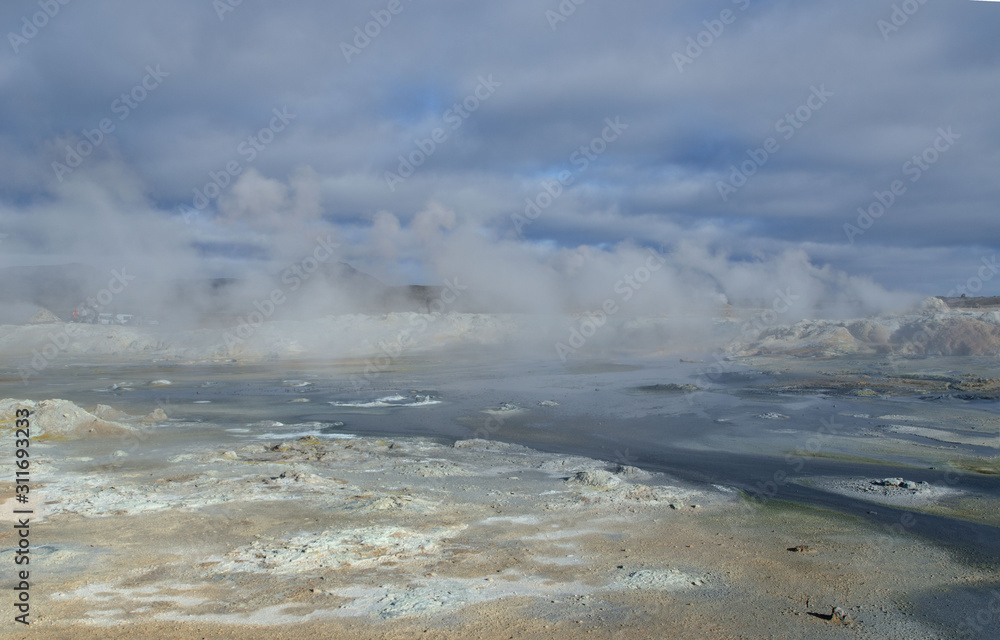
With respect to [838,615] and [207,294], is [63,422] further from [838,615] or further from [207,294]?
[207,294]

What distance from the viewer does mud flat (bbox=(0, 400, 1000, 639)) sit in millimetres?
5488

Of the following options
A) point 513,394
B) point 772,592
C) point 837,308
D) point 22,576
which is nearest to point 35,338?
point 513,394

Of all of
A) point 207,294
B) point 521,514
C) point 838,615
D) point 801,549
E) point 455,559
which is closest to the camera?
point 838,615

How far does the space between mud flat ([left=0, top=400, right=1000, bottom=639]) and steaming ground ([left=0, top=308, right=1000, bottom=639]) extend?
0.03 metres

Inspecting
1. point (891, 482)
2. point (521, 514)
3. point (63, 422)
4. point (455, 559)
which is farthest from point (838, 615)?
point (63, 422)

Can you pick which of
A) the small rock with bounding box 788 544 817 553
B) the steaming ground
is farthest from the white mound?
the small rock with bounding box 788 544 817 553

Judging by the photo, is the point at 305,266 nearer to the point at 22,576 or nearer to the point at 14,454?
the point at 14,454

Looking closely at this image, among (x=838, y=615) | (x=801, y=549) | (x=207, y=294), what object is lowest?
(x=838, y=615)

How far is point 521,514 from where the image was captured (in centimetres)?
866

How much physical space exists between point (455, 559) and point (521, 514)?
189cm

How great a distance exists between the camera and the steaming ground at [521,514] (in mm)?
5672

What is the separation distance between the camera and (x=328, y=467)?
11414mm

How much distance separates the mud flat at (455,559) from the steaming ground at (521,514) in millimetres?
34

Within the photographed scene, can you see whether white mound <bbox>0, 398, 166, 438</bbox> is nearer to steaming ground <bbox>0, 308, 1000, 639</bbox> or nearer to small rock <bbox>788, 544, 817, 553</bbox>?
steaming ground <bbox>0, 308, 1000, 639</bbox>
